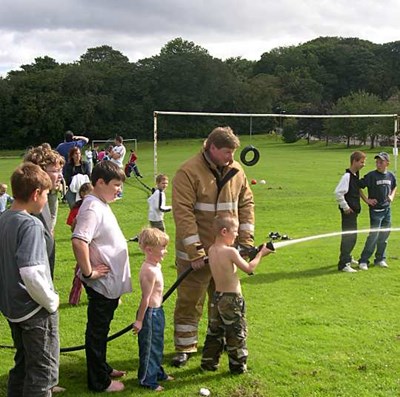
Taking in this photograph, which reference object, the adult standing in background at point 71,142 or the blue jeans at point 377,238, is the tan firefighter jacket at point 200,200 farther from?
the adult standing in background at point 71,142

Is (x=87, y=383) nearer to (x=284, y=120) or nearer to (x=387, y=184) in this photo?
(x=387, y=184)

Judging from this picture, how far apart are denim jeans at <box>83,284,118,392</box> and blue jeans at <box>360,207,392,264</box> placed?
6.06 meters

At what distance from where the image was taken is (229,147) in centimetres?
533

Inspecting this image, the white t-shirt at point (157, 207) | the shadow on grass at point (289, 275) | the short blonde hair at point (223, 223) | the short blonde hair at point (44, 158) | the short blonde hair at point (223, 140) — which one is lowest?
the shadow on grass at point (289, 275)

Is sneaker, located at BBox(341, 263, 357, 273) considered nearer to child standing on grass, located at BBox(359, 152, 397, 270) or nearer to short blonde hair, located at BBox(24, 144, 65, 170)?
child standing on grass, located at BBox(359, 152, 397, 270)

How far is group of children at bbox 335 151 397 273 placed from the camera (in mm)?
9617

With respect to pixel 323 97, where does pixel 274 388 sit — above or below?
below

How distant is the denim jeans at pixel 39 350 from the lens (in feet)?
13.1

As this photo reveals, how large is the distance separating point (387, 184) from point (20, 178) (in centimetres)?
756

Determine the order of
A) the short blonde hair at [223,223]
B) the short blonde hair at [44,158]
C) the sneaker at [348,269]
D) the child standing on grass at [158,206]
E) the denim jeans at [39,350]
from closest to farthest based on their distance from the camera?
1. the denim jeans at [39,350]
2. the short blonde hair at [223,223]
3. the short blonde hair at [44,158]
4. the sneaker at [348,269]
5. the child standing on grass at [158,206]

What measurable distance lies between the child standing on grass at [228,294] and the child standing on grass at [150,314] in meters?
0.49

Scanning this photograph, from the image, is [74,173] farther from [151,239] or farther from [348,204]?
[151,239]

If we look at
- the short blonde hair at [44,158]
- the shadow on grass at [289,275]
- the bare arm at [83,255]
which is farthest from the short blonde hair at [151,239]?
Answer: the shadow on grass at [289,275]

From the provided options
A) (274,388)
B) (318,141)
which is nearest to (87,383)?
(274,388)
